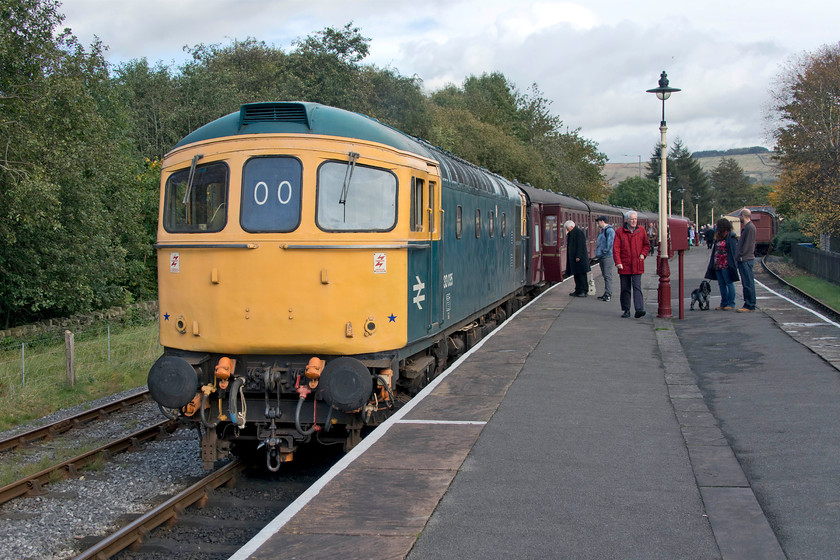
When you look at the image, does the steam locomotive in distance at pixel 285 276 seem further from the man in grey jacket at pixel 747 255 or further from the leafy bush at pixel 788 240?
the leafy bush at pixel 788 240

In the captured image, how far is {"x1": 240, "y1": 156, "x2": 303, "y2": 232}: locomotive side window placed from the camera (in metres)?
7.42

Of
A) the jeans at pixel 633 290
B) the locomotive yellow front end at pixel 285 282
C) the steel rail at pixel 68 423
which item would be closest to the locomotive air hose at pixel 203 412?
the locomotive yellow front end at pixel 285 282

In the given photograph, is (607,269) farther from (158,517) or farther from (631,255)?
(158,517)

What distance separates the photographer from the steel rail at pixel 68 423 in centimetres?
991

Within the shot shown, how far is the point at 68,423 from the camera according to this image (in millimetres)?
10891

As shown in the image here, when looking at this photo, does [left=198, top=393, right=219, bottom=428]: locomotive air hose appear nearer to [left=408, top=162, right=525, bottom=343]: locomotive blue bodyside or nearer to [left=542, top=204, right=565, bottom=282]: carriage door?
[left=408, top=162, right=525, bottom=343]: locomotive blue bodyside

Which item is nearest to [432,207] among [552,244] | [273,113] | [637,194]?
[273,113]

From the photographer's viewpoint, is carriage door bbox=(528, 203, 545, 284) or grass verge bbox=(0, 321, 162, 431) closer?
grass verge bbox=(0, 321, 162, 431)

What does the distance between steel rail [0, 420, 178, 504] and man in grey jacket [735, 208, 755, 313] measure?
10858 millimetres

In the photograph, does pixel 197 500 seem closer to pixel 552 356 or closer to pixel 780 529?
pixel 780 529

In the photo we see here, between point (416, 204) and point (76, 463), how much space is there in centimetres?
462

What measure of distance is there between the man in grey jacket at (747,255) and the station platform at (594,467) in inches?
162

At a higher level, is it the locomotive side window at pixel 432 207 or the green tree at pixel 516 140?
the green tree at pixel 516 140

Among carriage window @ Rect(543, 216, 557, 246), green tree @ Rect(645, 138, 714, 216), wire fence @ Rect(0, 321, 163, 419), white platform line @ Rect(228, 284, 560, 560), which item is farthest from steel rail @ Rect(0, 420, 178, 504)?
green tree @ Rect(645, 138, 714, 216)
